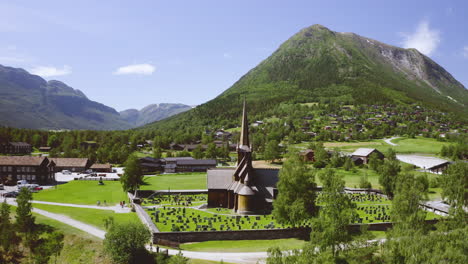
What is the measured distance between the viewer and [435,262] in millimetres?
31844

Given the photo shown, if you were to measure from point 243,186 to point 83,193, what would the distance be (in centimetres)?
3783

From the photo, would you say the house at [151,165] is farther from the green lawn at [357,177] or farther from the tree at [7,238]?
the tree at [7,238]

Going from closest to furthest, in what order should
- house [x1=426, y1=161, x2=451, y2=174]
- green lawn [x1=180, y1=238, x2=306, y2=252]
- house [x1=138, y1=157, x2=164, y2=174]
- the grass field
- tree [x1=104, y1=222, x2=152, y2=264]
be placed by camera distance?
tree [x1=104, y1=222, x2=152, y2=264] < the grass field < green lawn [x1=180, y1=238, x2=306, y2=252] < house [x1=426, y1=161, x2=451, y2=174] < house [x1=138, y1=157, x2=164, y2=174]

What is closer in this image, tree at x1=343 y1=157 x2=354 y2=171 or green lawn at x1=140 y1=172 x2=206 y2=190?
green lawn at x1=140 y1=172 x2=206 y2=190

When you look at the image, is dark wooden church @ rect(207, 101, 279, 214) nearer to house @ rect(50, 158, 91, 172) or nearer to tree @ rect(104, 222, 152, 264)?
tree @ rect(104, 222, 152, 264)

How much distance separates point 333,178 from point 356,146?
106 meters

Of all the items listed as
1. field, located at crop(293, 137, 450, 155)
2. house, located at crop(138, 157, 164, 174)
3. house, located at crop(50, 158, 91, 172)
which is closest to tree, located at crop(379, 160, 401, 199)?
field, located at crop(293, 137, 450, 155)

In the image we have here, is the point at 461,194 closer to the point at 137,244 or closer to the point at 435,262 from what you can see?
the point at 435,262

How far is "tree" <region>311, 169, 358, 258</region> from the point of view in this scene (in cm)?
3319

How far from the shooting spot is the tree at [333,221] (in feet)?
109

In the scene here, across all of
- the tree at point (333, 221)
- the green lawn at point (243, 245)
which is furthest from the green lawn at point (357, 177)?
the tree at point (333, 221)

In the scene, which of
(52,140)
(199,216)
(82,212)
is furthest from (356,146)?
(52,140)

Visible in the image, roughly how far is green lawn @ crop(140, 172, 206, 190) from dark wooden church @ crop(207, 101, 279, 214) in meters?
20.7

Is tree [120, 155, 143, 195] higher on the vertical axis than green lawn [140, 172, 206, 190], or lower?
higher
